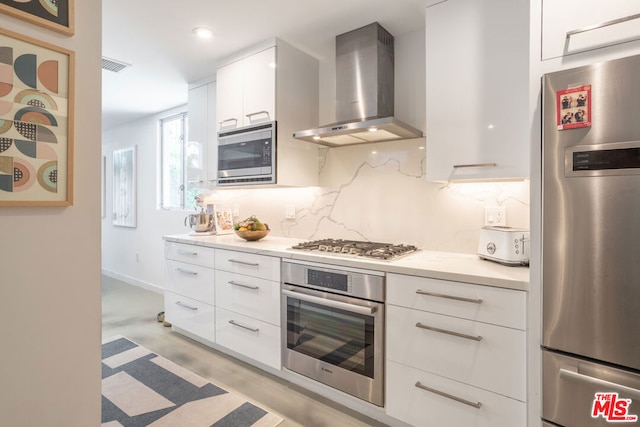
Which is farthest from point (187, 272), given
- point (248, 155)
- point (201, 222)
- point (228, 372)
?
point (248, 155)

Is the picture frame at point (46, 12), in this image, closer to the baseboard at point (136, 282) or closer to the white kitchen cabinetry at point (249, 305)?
the white kitchen cabinetry at point (249, 305)

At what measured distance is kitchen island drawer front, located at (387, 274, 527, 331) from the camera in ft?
4.64

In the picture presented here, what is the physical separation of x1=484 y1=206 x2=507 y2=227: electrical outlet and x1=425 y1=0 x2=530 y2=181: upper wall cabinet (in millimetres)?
345

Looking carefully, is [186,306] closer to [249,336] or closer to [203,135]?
[249,336]

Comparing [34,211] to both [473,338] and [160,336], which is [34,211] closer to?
[473,338]

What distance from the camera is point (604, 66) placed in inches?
44.3

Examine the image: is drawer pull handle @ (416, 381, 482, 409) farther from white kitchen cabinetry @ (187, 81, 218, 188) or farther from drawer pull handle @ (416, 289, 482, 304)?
white kitchen cabinetry @ (187, 81, 218, 188)

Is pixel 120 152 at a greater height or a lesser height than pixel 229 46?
Answer: lesser

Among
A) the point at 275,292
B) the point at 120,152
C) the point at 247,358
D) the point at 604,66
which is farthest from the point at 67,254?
the point at 120,152

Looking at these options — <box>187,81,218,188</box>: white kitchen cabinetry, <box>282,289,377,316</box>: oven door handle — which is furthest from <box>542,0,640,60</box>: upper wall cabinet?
<box>187,81,218,188</box>: white kitchen cabinetry

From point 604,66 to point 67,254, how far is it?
1864 mm

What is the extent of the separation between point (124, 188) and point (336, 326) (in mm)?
4493

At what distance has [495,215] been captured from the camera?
2.02 meters

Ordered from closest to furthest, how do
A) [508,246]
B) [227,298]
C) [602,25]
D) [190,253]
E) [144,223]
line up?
[602,25], [508,246], [227,298], [190,253], [144,223]
